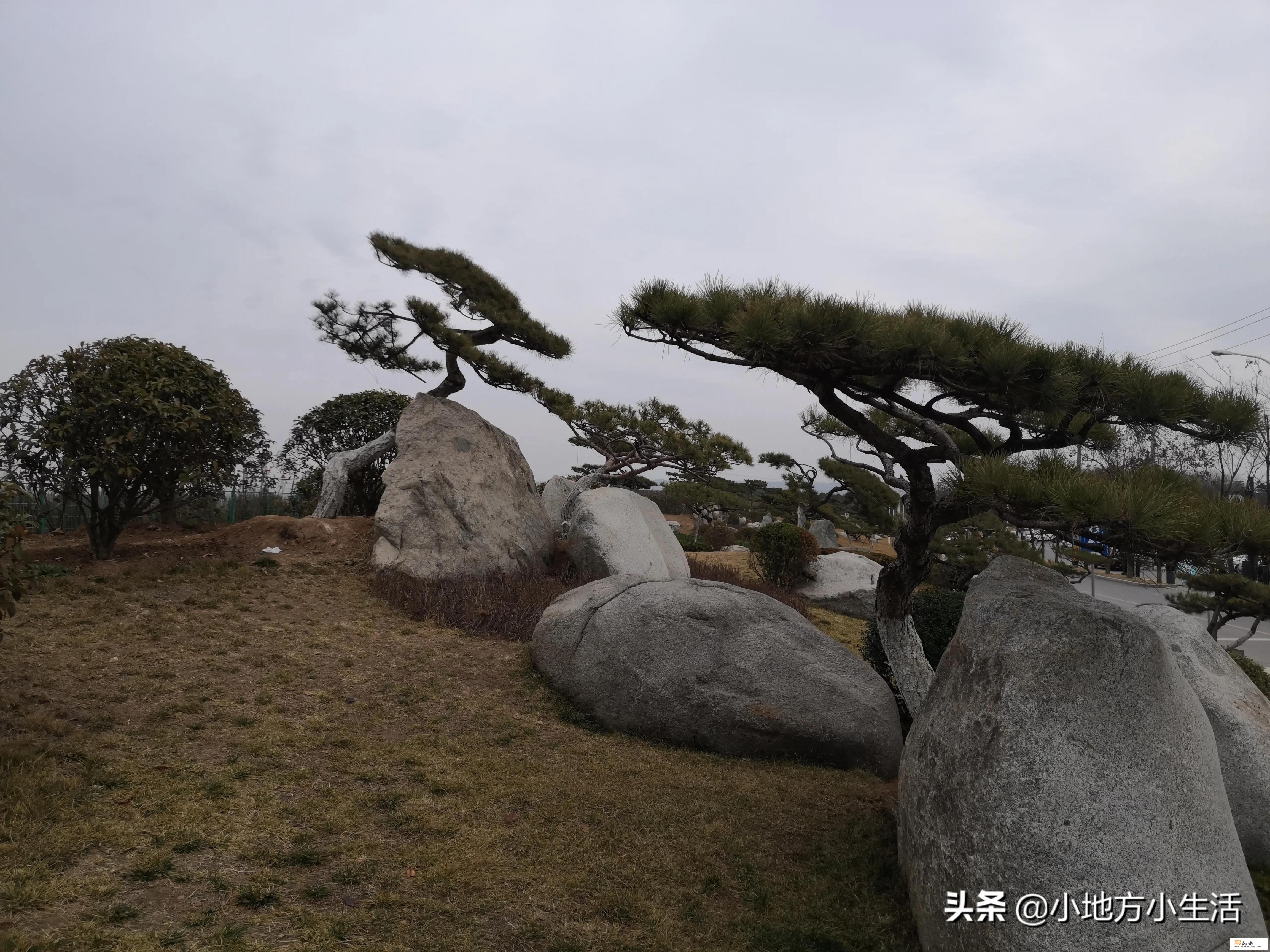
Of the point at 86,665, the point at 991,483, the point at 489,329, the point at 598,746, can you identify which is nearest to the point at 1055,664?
the point at 991,483

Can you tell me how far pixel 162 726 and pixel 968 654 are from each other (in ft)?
16.4

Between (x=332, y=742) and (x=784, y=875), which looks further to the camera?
(x=332, y=742)

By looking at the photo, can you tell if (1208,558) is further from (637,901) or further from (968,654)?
(637,901)

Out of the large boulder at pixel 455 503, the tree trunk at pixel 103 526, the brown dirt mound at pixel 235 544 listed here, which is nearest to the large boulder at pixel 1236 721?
the large boulder at pixel 455 503

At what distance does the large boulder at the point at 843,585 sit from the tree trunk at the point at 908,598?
25.3 feet

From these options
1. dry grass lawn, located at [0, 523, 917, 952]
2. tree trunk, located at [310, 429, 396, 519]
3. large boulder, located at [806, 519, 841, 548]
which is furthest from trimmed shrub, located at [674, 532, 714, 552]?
dry grass lawn, located at [0, 523, 917, 952]

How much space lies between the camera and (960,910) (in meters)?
3.13

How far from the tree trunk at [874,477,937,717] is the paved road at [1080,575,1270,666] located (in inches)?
236

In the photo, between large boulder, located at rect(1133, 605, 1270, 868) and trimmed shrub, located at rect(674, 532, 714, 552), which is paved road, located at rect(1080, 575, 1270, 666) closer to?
large boulder, located at rect(1133, 605, 1270, 868)

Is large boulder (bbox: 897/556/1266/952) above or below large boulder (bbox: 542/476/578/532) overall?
below

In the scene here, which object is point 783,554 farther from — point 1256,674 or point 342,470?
point 342,470

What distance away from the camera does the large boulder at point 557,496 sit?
14.6 m

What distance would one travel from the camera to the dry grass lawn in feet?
10.9

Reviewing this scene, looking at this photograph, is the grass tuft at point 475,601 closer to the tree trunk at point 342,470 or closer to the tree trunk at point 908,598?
the tree trunk at point 342,470
